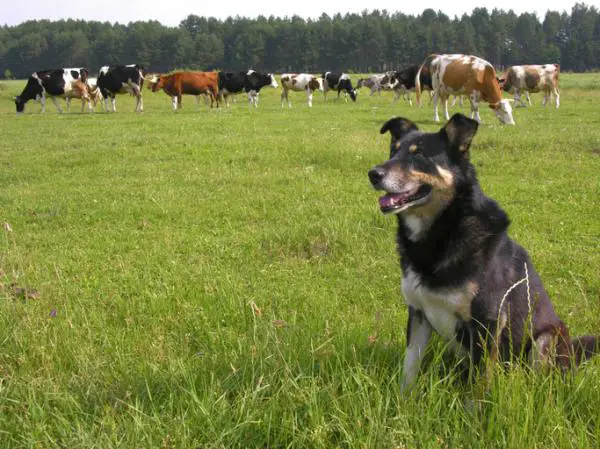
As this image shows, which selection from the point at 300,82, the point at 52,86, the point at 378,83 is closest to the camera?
the point at 52,86

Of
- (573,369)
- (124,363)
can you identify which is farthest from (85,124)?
(573,369)

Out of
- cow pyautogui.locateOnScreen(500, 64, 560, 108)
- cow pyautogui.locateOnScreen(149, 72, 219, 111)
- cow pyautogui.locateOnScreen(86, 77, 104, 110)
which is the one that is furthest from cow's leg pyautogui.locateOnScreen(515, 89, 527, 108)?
cow pyautogui.locateOnScreen(86, 77, 104, 110)

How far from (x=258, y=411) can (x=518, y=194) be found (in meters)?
7.57

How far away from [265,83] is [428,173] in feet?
113

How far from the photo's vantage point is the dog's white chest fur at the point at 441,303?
10.6 ft

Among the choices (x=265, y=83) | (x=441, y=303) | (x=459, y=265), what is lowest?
(x=441, y=303)

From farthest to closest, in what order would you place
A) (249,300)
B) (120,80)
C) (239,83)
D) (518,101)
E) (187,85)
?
(239,83) → (187,85) → (518,101) → (120,80) → (249,300)

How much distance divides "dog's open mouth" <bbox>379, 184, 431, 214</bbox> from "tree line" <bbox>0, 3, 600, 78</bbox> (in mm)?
109979

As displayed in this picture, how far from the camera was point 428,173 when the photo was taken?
140 inches

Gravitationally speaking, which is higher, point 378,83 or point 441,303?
point 378,83

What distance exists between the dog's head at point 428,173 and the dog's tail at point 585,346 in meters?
1.23

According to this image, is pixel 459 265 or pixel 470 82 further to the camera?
pixel 470 82

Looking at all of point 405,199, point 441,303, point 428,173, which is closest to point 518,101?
point 428,173

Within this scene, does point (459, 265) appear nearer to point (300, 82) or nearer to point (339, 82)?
point (300, 82)
